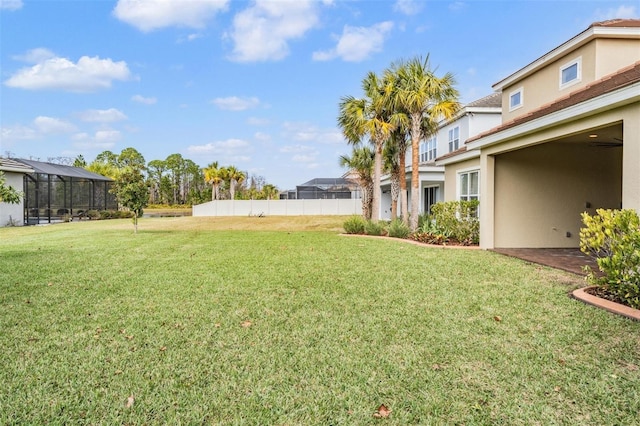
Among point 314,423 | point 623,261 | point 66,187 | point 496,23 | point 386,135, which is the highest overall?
point 496,23

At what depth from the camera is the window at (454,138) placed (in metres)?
17.4

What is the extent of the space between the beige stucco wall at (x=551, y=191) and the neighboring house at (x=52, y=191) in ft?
76.4

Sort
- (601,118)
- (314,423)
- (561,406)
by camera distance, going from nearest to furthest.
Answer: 1. (314,423)
2. (561,406)
3. (601,118)

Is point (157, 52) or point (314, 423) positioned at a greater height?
point (157, 52)

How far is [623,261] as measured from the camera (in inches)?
188

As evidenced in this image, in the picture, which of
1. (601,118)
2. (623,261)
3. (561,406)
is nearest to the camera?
(561,406)

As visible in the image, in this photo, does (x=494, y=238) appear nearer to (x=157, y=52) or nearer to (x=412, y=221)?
(x=412, y=221)

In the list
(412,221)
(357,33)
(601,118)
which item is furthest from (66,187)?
(601,118)

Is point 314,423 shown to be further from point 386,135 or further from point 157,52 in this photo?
point 157,52

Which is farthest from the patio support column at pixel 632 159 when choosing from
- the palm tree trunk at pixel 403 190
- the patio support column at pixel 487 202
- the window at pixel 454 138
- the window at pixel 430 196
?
the window at pixel 430 196

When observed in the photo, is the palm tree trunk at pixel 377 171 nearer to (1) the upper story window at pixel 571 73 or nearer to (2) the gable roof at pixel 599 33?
(2) the gable roof at pixel 599 33

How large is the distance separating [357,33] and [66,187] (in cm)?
2410

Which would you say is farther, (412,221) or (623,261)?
(412,221)

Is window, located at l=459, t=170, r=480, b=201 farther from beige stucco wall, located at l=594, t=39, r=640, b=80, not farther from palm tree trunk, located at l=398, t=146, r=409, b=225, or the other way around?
beige stucco wall, located at l=594, t=39, r=640, b=80
